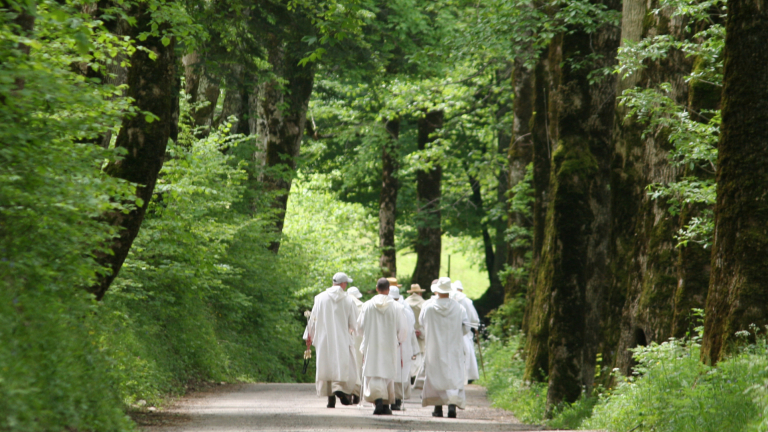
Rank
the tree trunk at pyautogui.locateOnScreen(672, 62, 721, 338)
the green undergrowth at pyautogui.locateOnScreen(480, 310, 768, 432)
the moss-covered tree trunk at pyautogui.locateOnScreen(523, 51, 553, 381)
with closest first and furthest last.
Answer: the green undergrowth at pyautogui.locateOnScreen(480, 310, 768, 432) → the tree trunk at pyautogui.locateOnScreen(672, 62, 721, 338) → the moss-covered tree trunk at pyautogui.locateOnScreen(523, 51, 553, 381)

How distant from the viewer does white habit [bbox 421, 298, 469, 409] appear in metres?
13.8

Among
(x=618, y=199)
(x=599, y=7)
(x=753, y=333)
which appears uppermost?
(x=599, y=7)

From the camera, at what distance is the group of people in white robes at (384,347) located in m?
13.7

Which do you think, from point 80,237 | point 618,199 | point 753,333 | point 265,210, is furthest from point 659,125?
point 265,210

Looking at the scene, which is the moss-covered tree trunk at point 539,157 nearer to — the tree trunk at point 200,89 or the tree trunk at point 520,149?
the tree trunk at point 520,149

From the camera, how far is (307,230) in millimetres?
35781

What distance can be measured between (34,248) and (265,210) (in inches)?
663

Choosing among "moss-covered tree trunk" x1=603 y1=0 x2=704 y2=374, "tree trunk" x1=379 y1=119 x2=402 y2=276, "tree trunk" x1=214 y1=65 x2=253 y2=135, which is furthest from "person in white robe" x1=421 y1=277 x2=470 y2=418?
"tree trunk" x1=379 y1=119 x2=402 y2=276

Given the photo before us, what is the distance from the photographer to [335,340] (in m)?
14.4

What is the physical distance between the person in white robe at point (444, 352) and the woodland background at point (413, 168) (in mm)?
1237

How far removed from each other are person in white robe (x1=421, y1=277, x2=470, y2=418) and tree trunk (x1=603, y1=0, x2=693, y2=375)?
330 cm

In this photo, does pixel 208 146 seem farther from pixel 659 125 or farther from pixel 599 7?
pixel 659 125

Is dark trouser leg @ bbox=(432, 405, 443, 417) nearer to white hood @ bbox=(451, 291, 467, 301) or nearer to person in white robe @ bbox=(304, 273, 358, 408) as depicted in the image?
person in white robe @ bbox=(304, 273, 358, 408)

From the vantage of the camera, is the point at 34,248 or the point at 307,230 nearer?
the point at 34,248
